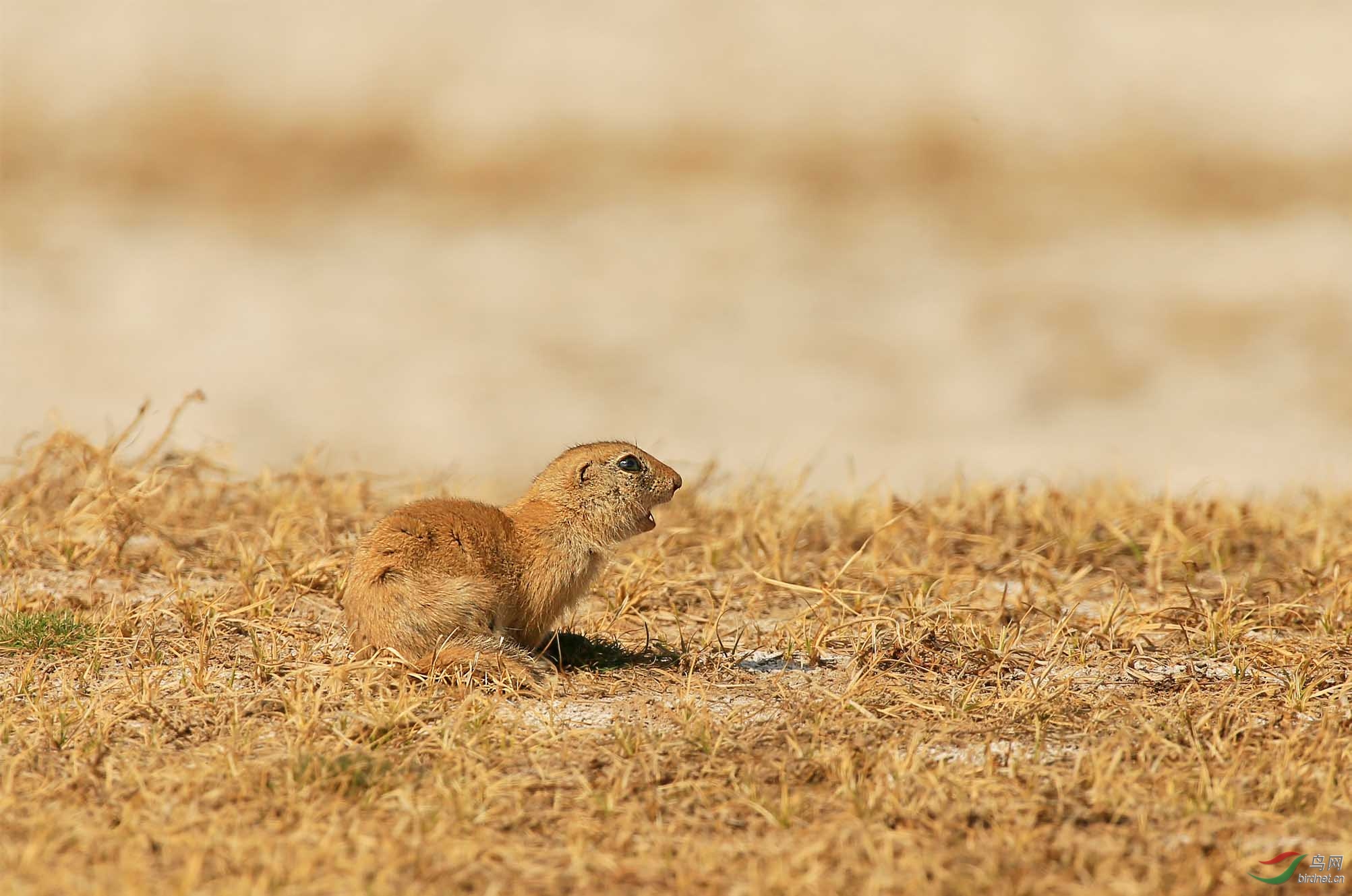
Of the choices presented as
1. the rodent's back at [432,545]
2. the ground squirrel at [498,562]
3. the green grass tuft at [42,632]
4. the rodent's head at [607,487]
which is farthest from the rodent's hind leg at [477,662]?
the green grass tuft at [42,632]

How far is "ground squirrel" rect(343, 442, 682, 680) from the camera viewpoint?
4426mm

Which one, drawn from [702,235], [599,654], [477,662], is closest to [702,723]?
[477,662]

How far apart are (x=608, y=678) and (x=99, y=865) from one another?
5.76 feet

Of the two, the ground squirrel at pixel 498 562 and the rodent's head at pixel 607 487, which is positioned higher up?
the rodent's head at pixel 607 487

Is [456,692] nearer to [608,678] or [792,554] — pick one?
[608,678]

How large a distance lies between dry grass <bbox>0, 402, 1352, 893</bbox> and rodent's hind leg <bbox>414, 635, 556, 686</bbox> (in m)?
0.07

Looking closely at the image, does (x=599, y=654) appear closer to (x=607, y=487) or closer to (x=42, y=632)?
(x=607, y=487)

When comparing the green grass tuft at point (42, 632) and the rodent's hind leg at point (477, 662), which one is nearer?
the rodent's hind leg at point (477, 662)

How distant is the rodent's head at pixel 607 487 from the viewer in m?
4.89

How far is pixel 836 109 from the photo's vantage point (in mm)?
16141

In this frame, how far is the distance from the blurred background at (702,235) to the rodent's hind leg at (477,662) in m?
6.93

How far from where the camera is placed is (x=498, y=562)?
15.1ft

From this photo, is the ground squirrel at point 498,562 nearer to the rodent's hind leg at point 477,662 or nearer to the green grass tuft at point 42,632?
the rodent's hind leg at point 477,662

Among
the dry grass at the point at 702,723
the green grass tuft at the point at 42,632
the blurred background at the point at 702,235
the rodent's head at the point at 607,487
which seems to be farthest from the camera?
the blurred background at the point at 702,235
